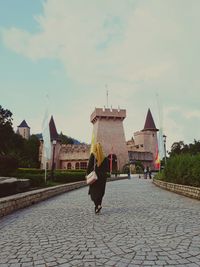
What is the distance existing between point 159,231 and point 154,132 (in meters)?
72.0

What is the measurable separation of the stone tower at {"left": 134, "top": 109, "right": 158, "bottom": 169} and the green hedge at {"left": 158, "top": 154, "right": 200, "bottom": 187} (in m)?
56.5

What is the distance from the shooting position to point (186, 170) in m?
14.1

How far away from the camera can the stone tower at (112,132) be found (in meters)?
64.9

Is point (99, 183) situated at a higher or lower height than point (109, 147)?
lower

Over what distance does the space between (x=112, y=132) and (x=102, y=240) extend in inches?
2394

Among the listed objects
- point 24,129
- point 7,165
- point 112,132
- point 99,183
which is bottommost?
point 99,183

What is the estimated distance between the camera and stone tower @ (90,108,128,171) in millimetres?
64869

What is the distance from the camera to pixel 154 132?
76.6 metres

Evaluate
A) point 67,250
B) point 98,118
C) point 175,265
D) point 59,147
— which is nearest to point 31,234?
point 67,250

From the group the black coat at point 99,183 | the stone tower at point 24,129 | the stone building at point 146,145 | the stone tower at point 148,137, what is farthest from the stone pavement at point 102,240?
the stone tower at point 24,129

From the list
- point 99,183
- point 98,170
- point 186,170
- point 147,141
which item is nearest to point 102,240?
point 99,183

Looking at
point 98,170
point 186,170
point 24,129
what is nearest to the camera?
point 98,170

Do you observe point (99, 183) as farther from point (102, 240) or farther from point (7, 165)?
point (7, 165)

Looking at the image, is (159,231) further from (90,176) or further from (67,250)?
(90,176)
